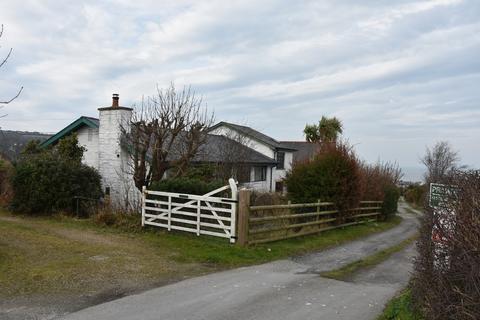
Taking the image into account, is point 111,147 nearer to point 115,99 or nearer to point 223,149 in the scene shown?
point 115,99

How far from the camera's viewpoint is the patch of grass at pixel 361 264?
982cm

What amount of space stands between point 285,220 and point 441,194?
31.3 ft

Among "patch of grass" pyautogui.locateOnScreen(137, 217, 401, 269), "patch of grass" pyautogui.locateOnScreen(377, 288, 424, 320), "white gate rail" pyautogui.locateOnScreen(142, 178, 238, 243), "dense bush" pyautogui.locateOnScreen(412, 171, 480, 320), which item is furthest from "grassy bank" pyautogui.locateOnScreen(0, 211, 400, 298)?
"dense bush" pyautogui.locateOnScreen(412, 171, 480, 320)

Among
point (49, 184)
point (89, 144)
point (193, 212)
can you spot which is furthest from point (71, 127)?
point (193, 212)

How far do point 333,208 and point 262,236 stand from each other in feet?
17.8

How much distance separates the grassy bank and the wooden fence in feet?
1.31

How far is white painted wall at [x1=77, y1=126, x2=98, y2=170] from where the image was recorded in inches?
918

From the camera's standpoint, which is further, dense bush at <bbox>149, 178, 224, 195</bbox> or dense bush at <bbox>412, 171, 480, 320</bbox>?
dense bush at <bbox>149, 178, 224, 195</bbox>

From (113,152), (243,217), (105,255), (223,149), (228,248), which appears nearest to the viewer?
(105,255)

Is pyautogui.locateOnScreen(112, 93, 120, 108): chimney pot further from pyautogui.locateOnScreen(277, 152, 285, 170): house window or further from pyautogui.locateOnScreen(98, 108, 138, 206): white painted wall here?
pyautogui.locateOnScreen(277, 152, 285, 170): house window

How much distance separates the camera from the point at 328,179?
17344 millimetres

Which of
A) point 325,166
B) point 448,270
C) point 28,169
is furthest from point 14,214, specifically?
point 448,270

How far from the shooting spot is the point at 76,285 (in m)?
7.92

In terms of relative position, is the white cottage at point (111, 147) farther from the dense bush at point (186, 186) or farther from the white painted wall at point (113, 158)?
the dense bush at point (186, 186)
